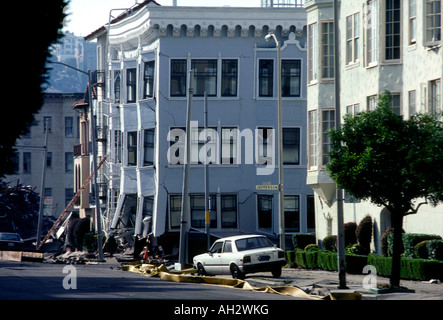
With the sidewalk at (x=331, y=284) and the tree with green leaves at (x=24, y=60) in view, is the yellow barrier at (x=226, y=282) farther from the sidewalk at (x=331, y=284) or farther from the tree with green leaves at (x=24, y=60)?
the tree with green leaves at (x=24, y=60)

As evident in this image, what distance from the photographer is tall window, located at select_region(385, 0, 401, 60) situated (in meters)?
33.7

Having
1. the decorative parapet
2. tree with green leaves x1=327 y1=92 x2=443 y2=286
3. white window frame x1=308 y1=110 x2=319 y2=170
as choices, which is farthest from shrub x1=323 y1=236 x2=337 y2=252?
the decorative parapet

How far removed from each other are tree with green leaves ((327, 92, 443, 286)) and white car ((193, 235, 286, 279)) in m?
6.46

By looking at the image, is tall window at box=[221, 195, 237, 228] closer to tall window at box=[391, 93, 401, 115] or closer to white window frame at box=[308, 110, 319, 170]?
white window frame at box=[308, 110, 319, 170]

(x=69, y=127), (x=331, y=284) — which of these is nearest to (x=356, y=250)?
(x=331, y=284)

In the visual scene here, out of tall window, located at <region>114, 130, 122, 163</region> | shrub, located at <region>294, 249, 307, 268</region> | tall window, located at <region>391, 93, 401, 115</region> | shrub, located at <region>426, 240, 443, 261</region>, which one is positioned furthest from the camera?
tall window, located at <region>114, 130, 122, 163</region>

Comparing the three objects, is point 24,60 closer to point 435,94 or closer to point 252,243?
point 252,243

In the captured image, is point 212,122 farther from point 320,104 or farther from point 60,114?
point 60,114

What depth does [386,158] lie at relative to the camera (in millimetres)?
24828

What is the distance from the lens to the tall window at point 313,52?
129ft

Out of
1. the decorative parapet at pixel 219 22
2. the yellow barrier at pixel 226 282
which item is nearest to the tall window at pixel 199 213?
the decorative parapet at pixel 219 22

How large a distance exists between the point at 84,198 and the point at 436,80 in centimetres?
4390

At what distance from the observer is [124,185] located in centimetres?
5397

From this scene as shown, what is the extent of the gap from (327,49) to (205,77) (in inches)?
524
